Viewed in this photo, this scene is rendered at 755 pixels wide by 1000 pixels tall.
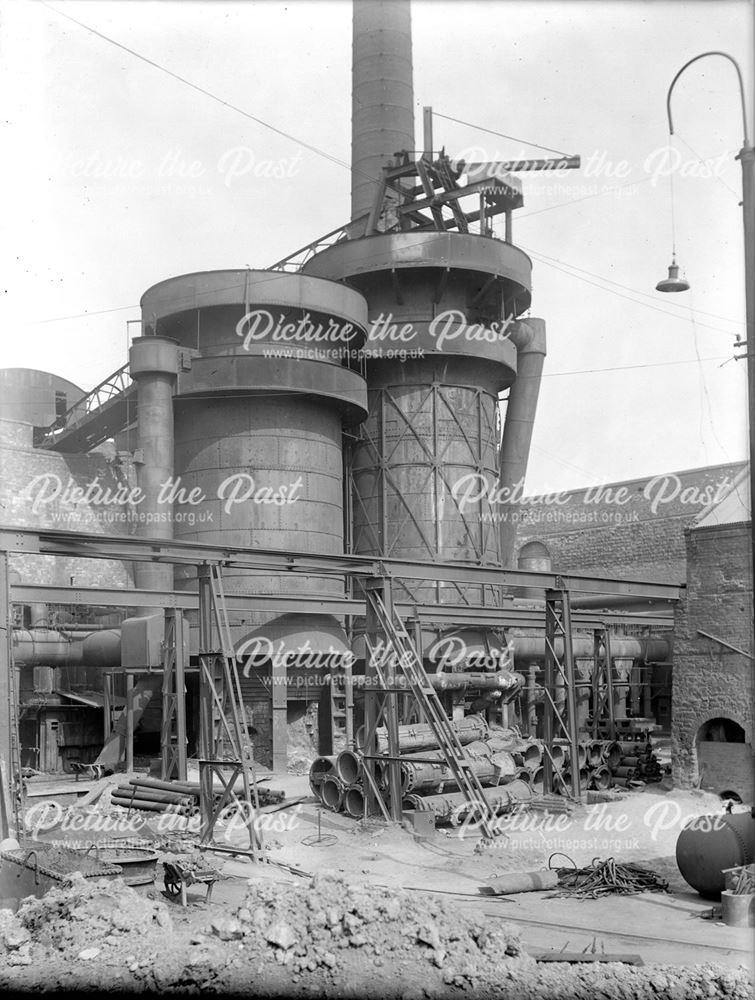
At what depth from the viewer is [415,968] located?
880 cm

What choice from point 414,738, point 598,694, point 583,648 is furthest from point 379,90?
point 414,738

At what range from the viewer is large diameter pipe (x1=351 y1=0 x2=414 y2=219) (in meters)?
33.8

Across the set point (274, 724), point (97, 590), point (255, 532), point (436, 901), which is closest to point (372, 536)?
point (255, 532)

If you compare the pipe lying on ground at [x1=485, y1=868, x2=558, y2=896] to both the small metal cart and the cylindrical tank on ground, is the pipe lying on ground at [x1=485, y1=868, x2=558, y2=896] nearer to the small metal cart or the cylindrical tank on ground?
the cylindrical tank on ground

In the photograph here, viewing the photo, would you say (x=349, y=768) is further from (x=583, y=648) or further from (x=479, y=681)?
(x=583, y=648)

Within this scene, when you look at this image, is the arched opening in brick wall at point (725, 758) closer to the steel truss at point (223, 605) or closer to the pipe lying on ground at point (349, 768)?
the steel truss at point (223, 605)

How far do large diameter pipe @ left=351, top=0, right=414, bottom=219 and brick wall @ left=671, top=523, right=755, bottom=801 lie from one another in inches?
703

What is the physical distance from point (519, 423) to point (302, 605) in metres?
13.0

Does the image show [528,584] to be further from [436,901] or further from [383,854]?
[436,901]

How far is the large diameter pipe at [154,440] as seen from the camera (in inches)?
1047

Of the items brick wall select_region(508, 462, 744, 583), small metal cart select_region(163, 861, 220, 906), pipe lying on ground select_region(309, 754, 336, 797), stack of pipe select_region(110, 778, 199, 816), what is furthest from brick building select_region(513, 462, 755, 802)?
brick wall select_region(508, 462, 744, 583)

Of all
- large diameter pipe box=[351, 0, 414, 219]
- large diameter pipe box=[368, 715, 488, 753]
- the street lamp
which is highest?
large diameter pipe box=[351, 0, 414, 219]

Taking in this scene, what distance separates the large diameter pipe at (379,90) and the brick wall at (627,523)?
15.4 m

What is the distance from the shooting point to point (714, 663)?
21281mm
